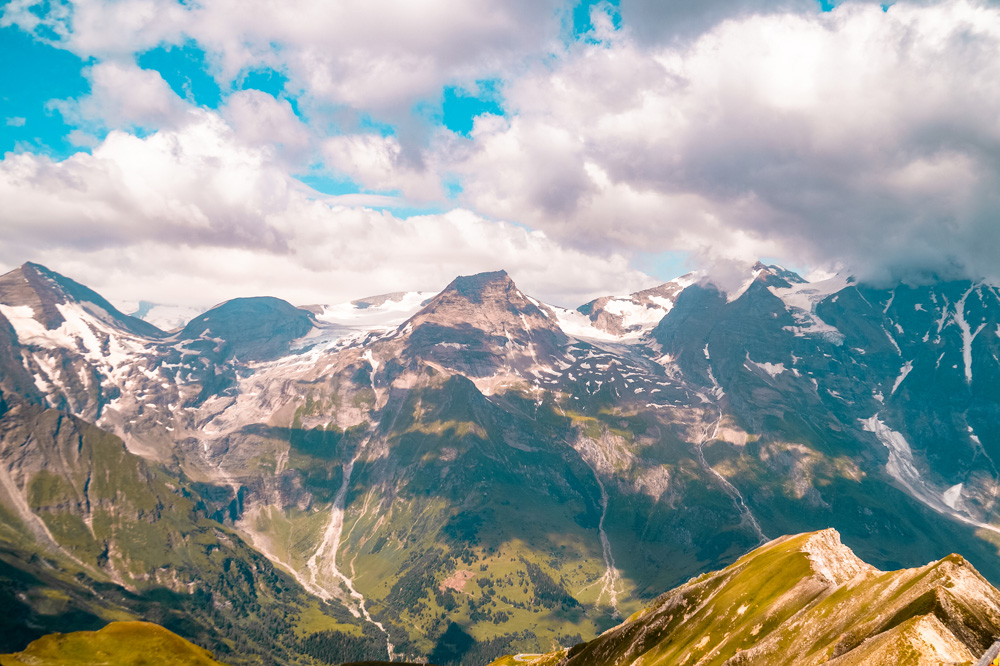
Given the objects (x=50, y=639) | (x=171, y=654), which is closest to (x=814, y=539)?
(x=171, y=654)

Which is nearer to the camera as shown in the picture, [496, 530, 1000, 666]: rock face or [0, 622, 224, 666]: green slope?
[496, 530, 1000, 666]: rock face

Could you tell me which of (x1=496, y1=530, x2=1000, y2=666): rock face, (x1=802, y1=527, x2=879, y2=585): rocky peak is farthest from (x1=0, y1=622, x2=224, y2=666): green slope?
(x1=802, y1=527, x2=879, y2=585): rocky peak

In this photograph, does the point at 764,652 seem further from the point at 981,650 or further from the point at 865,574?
the point at 981,650

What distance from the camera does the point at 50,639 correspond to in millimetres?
189500

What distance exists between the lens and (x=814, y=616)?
105938 mm

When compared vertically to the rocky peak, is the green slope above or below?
below

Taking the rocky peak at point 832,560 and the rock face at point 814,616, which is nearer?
the rock face at point 814,616

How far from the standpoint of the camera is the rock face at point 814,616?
7700 centimetres

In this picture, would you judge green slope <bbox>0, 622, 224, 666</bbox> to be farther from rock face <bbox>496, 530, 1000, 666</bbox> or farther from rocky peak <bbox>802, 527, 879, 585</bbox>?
rocky peak <bbox>802, 527, 879, 585</bbox>

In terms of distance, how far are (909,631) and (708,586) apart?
89.2 m

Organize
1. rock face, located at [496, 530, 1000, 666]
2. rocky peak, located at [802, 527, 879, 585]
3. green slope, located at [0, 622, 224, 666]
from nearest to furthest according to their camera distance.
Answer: rock face, located at [496, 530, 1000, 666] < rocky peak, located at [802, 527, 879, 585] < green slope, located at [0, 622, 224, 666]

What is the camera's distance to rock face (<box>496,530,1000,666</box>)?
Result: 77000 millimetres

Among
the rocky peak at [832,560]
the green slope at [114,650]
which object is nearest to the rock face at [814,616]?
the rocky peak at [832,560]

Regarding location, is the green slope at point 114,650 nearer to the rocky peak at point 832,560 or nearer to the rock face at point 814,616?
the rock face at point 814,616
